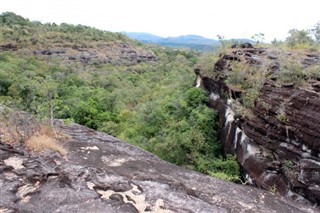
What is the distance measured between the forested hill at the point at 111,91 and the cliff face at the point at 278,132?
1.15 metres

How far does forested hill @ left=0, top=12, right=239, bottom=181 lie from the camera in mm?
13562

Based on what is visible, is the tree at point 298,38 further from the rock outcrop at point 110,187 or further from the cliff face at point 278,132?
the rock outcrop at point 110,187

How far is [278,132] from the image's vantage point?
30.5 ft

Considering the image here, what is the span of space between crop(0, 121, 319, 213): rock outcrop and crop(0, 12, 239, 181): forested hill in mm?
1849

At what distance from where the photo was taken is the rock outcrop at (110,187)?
5875mm

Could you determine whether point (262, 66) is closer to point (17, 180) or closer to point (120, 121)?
point (17, 180)

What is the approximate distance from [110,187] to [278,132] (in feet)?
17.2

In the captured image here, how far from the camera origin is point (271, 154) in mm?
9734

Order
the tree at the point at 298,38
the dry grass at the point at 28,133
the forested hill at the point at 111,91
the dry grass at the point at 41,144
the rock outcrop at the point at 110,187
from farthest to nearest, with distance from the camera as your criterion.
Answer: the tree at the point at 298,38 < the forested hill at the point at 111,91 < the dry grass at the point at 28,133 < the dry grass at the point at 41,144 < the rock outcrop at the point at 110,187

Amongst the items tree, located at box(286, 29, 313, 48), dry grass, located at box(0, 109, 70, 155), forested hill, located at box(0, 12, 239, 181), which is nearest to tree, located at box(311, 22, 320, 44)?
tree, located at box(286, 29, 313, 48)

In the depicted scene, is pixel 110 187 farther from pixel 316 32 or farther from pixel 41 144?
pixel 316 32

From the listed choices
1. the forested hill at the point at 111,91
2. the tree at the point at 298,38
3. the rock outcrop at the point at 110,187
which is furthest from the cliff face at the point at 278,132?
the tree at the point at 298,38

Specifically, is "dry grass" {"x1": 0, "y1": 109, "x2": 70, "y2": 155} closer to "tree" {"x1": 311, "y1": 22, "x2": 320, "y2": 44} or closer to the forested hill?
the forested hill

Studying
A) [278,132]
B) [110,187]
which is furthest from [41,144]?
[278,132]
